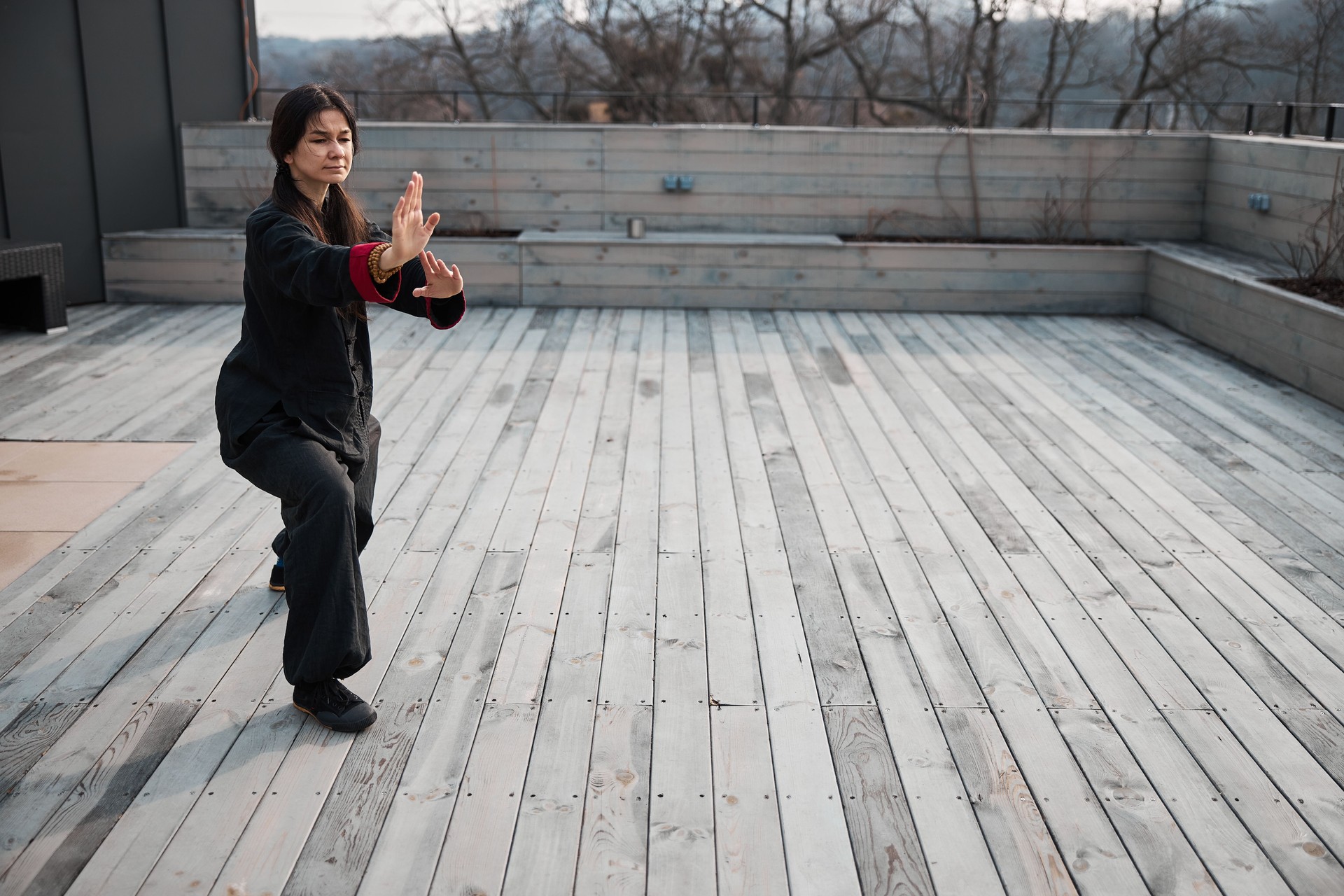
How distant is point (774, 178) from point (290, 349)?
17.8 feet

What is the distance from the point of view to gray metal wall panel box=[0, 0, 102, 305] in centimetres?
605

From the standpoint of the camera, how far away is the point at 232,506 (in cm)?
345

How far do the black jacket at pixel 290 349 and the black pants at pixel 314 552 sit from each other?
0.12 feet

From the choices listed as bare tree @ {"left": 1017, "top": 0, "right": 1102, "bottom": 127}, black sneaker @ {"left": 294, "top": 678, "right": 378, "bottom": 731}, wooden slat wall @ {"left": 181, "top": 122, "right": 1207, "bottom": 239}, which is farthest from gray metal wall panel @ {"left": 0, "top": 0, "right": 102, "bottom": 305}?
bare tree @ {"left": 1017, "top": 0, "right": 1102, "bottom": 127}

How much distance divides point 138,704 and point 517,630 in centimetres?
83

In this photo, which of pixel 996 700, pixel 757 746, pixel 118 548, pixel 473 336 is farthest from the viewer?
pixel 473 336

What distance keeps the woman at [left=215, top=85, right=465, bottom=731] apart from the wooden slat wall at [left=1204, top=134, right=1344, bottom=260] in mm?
5368

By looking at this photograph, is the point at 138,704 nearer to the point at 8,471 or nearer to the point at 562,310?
the point at 8,471

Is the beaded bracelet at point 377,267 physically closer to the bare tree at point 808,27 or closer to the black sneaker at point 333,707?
the black sneaker at point 333,707

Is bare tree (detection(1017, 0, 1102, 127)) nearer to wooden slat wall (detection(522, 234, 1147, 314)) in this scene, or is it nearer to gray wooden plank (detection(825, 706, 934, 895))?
wooden slat wall (detection(522, 234, 1147, 314))

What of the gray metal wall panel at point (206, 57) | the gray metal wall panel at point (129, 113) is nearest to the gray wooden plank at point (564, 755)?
the gray metal wall panel at point (129, 113)

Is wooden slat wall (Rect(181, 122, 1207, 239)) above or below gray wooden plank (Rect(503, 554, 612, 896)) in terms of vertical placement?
above

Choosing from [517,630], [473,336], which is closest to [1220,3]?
[473,336]

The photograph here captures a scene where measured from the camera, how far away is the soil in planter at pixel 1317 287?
5.07 meters
